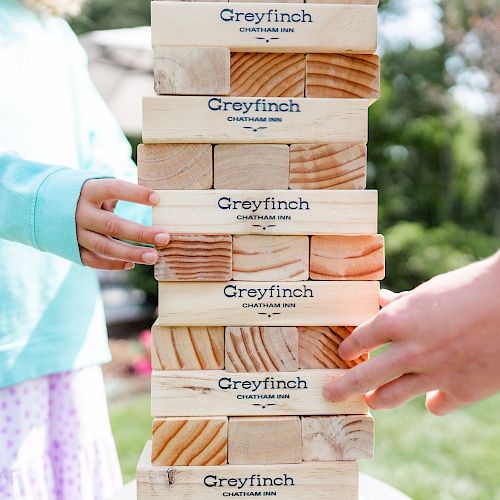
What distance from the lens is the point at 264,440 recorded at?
1022 millimetres

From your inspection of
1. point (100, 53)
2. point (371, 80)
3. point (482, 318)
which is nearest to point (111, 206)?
point (371, 80)

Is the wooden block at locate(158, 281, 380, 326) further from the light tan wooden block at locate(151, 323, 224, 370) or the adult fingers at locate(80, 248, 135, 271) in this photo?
the adult fingers at locate(80, 248, 135, 271)

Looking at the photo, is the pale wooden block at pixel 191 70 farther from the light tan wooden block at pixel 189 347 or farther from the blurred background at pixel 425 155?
the blurred background at pixel 425 155

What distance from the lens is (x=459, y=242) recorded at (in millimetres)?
6391

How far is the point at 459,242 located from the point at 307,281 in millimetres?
5690

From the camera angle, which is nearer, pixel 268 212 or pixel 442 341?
pixel 442 341

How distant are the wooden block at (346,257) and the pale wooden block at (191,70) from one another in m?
0.28

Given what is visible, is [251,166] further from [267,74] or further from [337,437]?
[337,437]

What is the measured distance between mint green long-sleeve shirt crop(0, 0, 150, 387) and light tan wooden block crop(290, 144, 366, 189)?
1.23 feet

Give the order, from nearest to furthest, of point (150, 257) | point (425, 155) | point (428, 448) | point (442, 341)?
1. point (442, 341)
2. point (150, 257)
3. point (428, 448)
4. point (425, 155)

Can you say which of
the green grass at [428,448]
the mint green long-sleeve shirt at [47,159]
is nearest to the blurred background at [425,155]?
the green grass at [428,448]

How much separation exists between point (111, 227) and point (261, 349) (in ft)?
0.97

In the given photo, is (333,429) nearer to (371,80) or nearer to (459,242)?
(371,80)

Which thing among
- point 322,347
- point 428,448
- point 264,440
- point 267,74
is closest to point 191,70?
point 267,74
